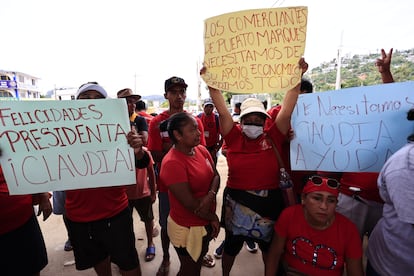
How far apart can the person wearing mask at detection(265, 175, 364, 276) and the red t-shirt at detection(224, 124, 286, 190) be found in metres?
0.28

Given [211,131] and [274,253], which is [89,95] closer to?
[274,253]

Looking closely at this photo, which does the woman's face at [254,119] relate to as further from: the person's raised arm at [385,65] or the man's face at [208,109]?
the man's face at [208,109]

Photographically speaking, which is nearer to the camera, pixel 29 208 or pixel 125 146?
pixel 125 146

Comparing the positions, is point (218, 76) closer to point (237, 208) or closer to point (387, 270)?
point (237, 208)

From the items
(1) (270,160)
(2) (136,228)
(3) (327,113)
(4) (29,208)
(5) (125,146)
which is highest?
(3) (327,113)

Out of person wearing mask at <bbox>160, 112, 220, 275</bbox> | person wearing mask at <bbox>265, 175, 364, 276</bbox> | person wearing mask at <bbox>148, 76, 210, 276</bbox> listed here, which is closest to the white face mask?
person wearing mask at <bbox>160, 112, 220, 275</bbox>

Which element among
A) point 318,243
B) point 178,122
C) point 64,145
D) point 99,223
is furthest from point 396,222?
point 64,145

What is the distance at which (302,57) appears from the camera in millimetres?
1571

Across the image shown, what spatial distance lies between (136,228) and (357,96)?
10.7 ft

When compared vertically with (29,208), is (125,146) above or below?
above

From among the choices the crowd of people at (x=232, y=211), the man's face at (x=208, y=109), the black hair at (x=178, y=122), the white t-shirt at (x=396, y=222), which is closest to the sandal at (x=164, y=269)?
the crowd of people at (x=232, y=211)

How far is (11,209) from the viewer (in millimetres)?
1542

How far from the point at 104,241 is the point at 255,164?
1267mm

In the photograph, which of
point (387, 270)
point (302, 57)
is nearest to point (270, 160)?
point (302, 57)
